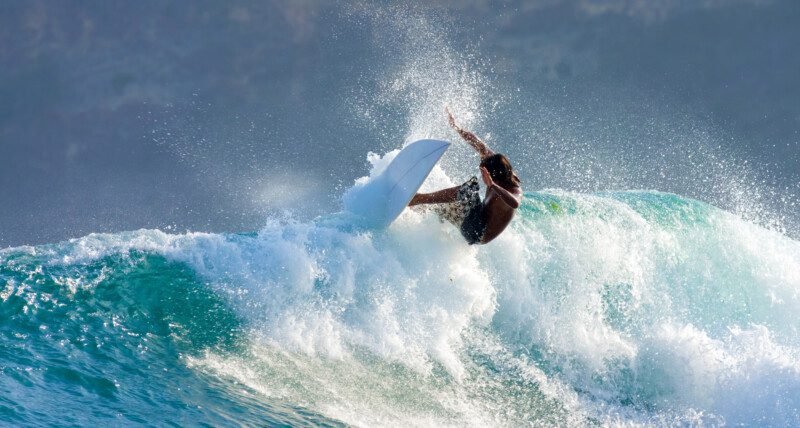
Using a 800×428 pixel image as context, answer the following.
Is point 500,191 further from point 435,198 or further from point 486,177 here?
point 435,198

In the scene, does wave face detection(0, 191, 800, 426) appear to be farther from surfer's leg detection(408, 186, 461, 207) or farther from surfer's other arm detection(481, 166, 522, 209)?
surfer's other arm detection(481, 166, 522, 209)

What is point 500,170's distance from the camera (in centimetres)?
647

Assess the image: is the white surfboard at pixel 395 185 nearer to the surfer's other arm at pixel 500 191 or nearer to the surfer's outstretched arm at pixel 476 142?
the surfer's outstretched arm at pixel 476 142

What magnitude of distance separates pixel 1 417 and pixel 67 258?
325cm

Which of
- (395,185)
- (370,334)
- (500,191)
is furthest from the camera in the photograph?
(395,185)

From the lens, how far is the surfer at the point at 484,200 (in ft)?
20.8

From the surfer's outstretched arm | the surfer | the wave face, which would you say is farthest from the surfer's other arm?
the wave face

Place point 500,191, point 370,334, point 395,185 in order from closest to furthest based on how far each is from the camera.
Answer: point 500,191 < point 370,334 < point 395,185

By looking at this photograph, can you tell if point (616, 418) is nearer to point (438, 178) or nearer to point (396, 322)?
point (396, 322)

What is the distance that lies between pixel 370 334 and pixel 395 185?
1.61 m

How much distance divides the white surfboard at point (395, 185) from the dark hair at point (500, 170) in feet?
1.60

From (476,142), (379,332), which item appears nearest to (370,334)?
(379,332)

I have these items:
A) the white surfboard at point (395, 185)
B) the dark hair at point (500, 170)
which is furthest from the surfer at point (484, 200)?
the white surfboard at point (395, 185)

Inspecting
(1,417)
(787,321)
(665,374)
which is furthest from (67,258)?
(787,321)
